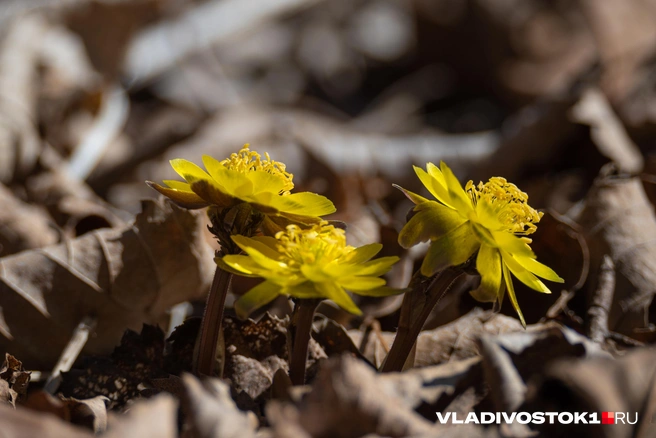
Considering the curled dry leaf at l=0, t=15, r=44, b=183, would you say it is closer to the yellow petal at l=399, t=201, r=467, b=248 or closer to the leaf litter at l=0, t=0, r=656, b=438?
the leaf litter at l=0, t=0, r=656, b=438

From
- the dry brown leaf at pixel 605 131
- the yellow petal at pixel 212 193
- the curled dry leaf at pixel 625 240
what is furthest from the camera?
the dry brown leaf at pixel 605 131

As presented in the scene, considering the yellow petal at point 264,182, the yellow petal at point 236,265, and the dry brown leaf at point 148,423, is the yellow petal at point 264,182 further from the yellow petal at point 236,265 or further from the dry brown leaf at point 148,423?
the dry brown leaf at point 148,423

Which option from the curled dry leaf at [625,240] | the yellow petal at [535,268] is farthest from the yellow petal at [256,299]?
the curled dry leaf at [625,240]

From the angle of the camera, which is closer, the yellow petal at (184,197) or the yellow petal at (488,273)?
the yellow petal at (488,273)

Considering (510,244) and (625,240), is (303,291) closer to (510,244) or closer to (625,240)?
(510,244)

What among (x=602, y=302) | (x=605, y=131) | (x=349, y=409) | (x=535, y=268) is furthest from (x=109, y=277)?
(x=605, y=131)

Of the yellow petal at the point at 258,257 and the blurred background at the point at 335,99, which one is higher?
the blurred background at the point at 335,99

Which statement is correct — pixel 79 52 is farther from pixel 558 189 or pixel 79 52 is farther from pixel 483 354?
pixel 483 354

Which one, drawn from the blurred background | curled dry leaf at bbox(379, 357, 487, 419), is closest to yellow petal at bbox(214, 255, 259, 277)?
curled dry leaf at bbox(379, 357, 487, 419)
